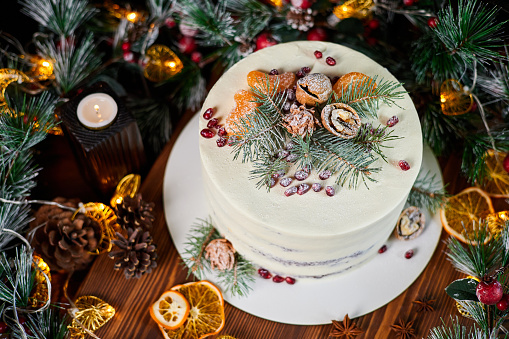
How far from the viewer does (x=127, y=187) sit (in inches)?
53.7

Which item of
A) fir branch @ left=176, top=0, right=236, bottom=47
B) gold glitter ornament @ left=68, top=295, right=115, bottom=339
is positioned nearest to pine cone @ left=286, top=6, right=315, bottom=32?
fir branch @ left=176, top=0, right=236, bottom=47

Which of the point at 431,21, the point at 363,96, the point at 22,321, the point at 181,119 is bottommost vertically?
the point at 22,321

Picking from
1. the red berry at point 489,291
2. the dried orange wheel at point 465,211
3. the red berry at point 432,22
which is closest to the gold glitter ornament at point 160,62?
the red berry at point 432,22

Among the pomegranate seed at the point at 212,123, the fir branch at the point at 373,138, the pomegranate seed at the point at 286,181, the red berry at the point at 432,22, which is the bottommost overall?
the pomegranate seed at the point at 286,181

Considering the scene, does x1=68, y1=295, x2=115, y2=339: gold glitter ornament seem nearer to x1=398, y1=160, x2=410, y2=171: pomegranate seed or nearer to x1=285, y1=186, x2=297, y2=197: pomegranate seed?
x1=285, y1=186, x2=297, y2=197: pomegranate seed

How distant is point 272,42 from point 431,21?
0.38 m

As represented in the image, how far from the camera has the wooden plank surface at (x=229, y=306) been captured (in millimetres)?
1224

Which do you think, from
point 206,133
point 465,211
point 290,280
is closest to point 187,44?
point 206,133

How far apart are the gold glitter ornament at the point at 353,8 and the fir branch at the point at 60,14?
64 cm

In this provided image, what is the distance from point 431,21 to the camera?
4.17 ft

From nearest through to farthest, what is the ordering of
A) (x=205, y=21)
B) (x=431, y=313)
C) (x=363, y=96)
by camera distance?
1. (x=363, y=96)
2. (x=431, y=313)
3. (x=205, y=21)

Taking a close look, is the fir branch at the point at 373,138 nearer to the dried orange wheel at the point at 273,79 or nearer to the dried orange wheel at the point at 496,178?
the dried orange wheel at the point at 273,79

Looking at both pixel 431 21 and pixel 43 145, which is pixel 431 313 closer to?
pixel 431 21

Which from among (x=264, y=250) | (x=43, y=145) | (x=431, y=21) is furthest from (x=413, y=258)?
(x=43, y=145)
